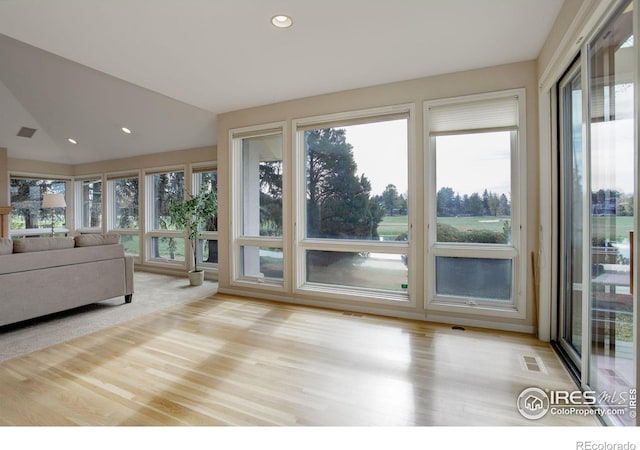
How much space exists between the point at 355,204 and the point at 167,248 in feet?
14.6

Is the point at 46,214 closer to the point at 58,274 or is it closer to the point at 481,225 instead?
the point at 58,274

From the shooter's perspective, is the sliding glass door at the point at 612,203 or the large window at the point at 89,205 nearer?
the sliding glass door at the point at 612,203

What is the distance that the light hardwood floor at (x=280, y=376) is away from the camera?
1843 millimetres

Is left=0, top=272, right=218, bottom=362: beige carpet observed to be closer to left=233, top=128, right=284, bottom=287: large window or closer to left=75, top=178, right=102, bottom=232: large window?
left=233, top=128, right=284, bottom=287: large window

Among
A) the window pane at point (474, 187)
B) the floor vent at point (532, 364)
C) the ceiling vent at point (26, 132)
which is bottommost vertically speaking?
the floor vent at point (532, 364)

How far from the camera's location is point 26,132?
250 inches

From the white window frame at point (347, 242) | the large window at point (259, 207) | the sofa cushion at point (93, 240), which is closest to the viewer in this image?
the white window frame at point (347, 242)

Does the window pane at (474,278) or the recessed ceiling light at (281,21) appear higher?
the recessed ceiling light at (281,21)

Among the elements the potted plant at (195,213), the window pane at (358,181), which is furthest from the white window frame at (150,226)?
the window pane at (358,181)

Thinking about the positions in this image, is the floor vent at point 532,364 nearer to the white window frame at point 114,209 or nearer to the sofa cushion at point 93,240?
the sofa cushion at point 93,240

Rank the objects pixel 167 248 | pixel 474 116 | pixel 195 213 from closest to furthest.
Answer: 1. pixel 474 116
2. pixel 195 213
3. pixel 167 248

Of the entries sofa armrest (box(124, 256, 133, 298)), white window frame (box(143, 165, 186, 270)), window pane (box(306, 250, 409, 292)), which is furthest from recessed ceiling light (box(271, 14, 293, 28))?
white window frame (box(143, 165, 186, 270))

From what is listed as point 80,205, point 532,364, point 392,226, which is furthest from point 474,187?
point 80,205
